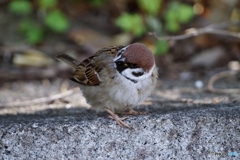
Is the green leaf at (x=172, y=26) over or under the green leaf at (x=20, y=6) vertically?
over

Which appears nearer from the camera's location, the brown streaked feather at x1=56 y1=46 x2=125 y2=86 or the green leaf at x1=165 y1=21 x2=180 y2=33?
the brown streaked feather at x1=56 y1=46 x2=125 y2=86

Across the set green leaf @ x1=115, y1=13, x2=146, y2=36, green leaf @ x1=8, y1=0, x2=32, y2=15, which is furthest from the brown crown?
green leaf @ x1=8, y1=0, x2=32, y2=15

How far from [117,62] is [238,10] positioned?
93.2 inches

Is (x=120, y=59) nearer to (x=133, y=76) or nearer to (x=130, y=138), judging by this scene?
(x=133, y=76)

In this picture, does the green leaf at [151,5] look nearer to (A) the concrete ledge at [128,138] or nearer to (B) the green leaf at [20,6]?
(B) the green leaf at [20,6]

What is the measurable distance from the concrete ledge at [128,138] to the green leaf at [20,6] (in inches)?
95.1

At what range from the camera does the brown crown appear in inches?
112

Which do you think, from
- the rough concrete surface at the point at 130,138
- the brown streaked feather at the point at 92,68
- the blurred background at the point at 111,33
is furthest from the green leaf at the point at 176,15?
the rough concrete surface at the point at 130,138

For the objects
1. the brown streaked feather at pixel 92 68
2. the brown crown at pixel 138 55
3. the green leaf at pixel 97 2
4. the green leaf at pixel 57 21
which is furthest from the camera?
the green leaf at pixel 97 2

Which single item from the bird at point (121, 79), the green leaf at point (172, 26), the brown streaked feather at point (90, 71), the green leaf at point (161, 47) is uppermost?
the green leaf at point (172, 26)

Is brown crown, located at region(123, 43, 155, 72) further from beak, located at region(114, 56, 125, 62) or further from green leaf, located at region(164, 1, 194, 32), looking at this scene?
green leaf, located at region(164, 1, 194, 32)

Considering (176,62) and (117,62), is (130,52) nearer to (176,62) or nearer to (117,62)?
(117,62)

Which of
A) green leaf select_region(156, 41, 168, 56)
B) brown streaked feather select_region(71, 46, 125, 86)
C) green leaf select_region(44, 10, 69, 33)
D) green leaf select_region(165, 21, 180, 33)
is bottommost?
brown streaked feather select_region(71, 46, 125, 86)

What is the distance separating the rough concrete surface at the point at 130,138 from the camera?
2.59 m
